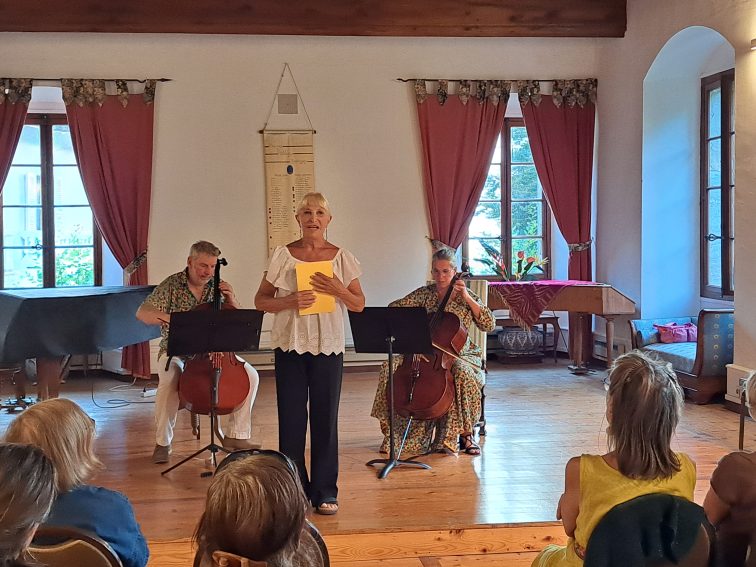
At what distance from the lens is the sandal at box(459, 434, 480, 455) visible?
470cm

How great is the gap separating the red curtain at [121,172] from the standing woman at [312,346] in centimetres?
385

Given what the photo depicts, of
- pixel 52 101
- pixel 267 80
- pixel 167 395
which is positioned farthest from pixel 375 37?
pixel 167 395

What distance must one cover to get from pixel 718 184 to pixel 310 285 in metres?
4.70

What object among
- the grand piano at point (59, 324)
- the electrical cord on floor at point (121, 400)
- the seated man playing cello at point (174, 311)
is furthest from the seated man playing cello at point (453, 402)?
the electrical cord on floor at point (121, 400)

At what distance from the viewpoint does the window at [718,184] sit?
6.75m

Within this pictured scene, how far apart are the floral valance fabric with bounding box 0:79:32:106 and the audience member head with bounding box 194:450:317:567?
6420mm

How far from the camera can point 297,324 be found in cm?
363

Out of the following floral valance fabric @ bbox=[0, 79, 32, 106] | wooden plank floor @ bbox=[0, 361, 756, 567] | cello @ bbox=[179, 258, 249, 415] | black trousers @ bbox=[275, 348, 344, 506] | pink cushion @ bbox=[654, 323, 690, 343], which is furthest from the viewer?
floral valance fabric @ bbox=[0, 79, 32, 106]

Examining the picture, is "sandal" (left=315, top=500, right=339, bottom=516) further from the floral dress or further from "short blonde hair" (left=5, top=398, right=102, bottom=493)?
"short blonde hair" (left=5, top=398, right=102, bottom=493)

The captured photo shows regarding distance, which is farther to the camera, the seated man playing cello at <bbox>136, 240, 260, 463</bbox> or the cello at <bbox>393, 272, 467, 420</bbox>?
the seated man playing cello at <bbox>136, 240, 260, 463</bbox>

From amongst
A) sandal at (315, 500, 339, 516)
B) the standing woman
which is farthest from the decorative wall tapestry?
sandal at (315, 500, 339, 516)

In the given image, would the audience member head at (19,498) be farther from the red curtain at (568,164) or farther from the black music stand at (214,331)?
the red curtain at (568,164)

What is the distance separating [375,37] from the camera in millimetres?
7535

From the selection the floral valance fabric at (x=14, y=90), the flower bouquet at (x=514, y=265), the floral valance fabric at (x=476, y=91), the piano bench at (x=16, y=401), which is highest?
the floral valance fabric at (x=476, y=91)
